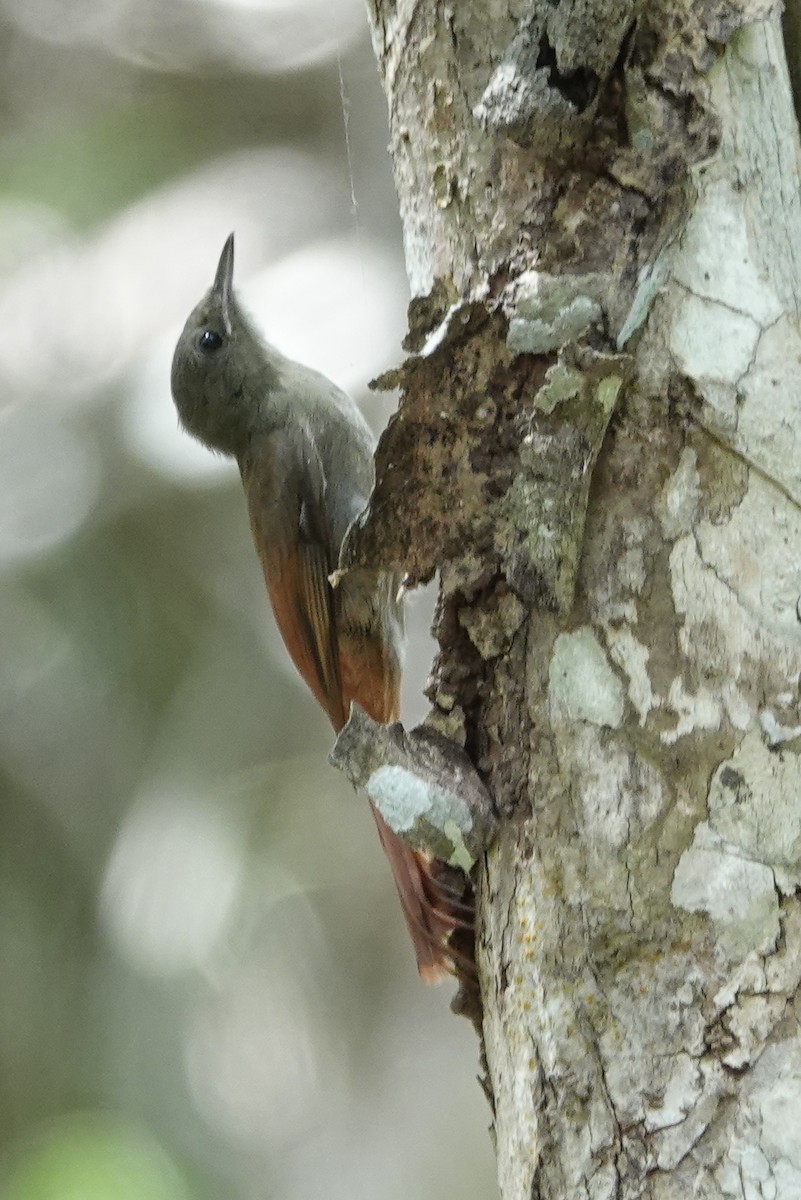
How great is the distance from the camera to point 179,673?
14.2 feet

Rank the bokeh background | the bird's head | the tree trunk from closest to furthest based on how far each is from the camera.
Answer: the tree trunk → the bird's head → the bokeh background

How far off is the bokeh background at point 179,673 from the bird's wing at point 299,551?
1.20 meters

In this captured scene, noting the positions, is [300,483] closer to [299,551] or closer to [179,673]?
[299,551]

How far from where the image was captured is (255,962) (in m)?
4.09

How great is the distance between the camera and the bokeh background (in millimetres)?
3969

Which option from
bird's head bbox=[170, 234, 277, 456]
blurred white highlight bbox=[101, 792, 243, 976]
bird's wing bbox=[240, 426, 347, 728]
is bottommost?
blurred white highlight bbox=[101, 792, 243, 976]

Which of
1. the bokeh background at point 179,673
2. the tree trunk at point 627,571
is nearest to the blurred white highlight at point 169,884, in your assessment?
the bokeh background at point 179,673

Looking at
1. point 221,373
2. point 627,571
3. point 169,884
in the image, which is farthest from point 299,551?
point 169,884

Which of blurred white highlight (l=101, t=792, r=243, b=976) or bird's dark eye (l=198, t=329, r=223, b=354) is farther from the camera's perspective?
blurred white highlight (l=101, t=792, r=243, b=976)

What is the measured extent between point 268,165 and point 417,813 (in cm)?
374

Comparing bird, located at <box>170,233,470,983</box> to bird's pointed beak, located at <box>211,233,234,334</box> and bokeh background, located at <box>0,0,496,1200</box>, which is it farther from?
bokeh background, located at <box>0,0,496,1200</box>

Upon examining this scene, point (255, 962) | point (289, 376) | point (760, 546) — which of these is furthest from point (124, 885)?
point (760, 546)

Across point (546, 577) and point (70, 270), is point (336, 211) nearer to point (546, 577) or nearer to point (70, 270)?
point (70, 270)

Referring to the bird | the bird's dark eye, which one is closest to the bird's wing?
the bird
